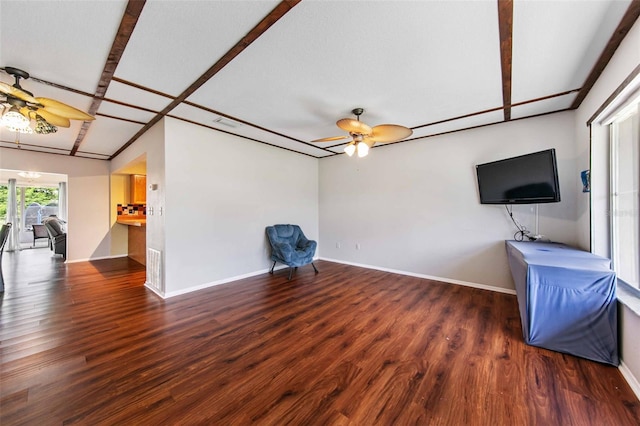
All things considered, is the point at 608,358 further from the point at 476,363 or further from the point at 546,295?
the point at 476,363

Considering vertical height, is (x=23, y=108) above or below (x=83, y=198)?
above

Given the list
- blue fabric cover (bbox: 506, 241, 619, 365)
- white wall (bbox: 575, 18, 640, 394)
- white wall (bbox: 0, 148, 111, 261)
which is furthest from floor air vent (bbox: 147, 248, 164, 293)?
white wall (bbox: 575, 18, 640, 394)

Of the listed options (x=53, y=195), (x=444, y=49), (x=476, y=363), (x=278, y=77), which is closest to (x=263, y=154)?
(x=278, y=77)

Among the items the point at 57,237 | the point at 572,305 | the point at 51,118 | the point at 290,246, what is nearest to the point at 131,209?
the point at 57,237

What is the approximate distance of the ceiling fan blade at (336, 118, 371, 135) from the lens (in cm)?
261

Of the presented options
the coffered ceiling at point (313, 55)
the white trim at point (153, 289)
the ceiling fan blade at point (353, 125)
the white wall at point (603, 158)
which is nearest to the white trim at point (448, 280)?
the white wall at point (603, 158)

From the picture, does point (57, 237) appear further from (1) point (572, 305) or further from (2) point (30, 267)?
(1) point (572, 305)

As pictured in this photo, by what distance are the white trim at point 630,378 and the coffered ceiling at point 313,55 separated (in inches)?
97.3

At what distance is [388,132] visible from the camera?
9.45 ft

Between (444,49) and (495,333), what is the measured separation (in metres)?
2.70

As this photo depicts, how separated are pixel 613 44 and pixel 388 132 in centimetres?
182

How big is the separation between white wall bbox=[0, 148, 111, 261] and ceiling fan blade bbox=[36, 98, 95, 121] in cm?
434

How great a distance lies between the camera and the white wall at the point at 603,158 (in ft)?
5.50

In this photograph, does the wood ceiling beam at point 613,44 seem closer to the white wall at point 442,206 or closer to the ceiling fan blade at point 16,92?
the white wall at point 442,206
